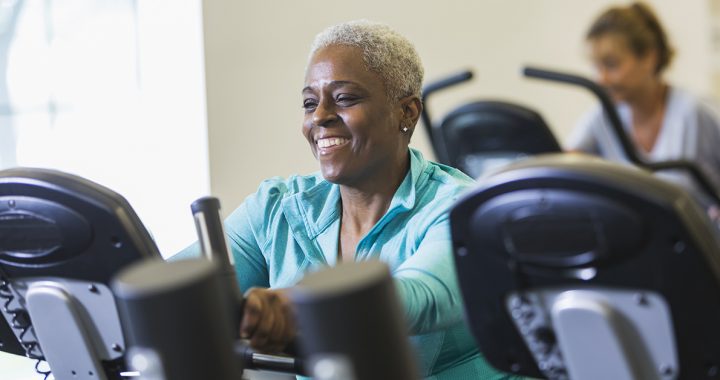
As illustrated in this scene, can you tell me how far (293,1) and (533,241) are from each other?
3007mm

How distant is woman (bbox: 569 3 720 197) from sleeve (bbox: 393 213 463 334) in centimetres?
238

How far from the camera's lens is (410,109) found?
84.1 inches

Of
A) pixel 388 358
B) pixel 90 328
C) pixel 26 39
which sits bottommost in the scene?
pixel 90 328

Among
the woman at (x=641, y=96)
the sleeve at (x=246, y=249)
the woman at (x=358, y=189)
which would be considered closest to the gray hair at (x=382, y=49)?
the woman at (x=358, y=189)

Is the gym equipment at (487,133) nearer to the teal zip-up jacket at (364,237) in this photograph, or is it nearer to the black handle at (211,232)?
the teal zip-up jacket at (364,237)

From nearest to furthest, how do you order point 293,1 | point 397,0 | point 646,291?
1. point 646,291
2. point 293,1
3. point 397,0

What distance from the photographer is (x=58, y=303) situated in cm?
138

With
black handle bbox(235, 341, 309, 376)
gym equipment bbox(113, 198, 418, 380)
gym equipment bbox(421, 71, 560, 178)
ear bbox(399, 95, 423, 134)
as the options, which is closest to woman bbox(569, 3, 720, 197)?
gym equipment bbox(421, 71, 560, 178)

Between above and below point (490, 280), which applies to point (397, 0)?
above

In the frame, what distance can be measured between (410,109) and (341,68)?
0.20 meters

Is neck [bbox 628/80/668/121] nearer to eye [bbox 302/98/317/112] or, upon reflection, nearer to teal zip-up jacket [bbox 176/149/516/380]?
teal zip-up jacket [bbox 176/149/516/380]

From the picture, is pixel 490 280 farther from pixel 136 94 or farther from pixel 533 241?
pixel 136 94

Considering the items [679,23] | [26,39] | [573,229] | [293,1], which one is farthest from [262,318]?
[679,23]

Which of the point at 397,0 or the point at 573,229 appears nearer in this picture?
the point at 573,229
